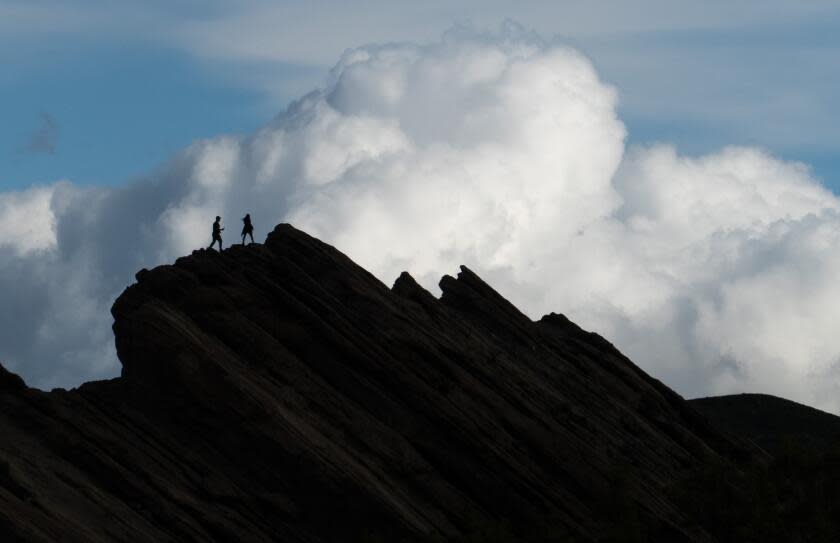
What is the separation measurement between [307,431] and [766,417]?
99.7 m

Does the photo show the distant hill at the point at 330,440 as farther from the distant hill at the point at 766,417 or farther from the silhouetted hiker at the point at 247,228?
the distant hill at the point at 766,417

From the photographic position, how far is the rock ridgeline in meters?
79.6

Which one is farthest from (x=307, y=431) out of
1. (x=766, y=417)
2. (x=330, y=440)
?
(x=766, y=417)

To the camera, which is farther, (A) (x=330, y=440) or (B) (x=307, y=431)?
(A) (x=330, y=440)

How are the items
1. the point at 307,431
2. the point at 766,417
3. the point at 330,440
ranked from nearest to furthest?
1. the point at 307,431
2. the point at 330,440
3. the point at 766,417

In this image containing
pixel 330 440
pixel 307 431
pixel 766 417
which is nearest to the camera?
pixel 307 431

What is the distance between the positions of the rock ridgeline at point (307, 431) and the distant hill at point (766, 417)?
210 feet

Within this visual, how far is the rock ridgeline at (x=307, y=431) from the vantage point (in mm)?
79625

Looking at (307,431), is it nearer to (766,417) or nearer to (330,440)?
(330,440)

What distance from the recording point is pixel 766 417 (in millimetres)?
171750

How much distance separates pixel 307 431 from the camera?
84.0m

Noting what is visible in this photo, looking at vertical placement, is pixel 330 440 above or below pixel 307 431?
above

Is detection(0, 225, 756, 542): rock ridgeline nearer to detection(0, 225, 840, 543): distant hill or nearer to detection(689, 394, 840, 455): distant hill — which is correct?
detection(0, 225, 840, 543): distant hill

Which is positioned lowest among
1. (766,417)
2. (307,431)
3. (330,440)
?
(307,431)
